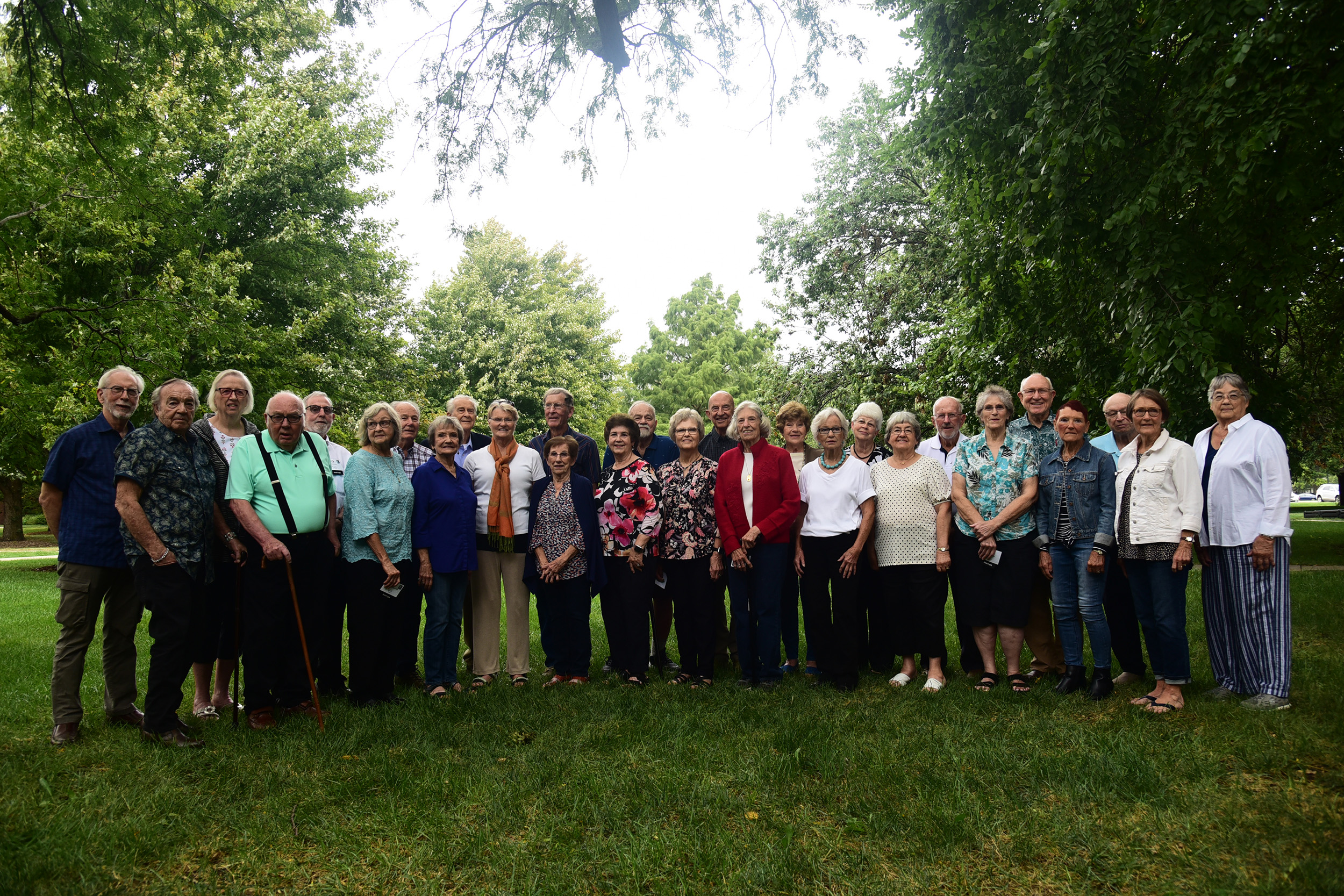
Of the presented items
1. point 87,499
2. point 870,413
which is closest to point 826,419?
point 870,413

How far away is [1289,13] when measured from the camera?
5066 mm

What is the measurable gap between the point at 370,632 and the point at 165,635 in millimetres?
1264

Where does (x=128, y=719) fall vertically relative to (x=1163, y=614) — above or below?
below

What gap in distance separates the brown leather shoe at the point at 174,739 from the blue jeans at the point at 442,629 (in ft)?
5.34

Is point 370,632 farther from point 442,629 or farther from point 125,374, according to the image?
point 125,374

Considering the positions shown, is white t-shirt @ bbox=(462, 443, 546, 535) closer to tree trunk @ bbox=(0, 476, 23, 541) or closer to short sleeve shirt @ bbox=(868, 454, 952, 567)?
short sleeve shirt @ bbox=(868, 454, 952, 567)

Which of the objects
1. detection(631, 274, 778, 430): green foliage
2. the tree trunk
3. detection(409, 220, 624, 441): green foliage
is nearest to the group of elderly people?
detection(409, 220, 624, 441): green foliage

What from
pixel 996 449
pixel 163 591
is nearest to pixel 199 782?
pixel 163 591

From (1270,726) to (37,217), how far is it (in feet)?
52.5

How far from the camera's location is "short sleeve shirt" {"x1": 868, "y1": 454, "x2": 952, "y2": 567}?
230 inches

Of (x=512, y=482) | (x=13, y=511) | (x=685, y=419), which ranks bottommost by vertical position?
(x=512, y=482)

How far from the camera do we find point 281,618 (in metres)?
5.00

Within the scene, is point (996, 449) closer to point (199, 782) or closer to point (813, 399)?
point (199, 782)

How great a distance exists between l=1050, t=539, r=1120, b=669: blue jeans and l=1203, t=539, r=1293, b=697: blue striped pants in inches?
25.2
